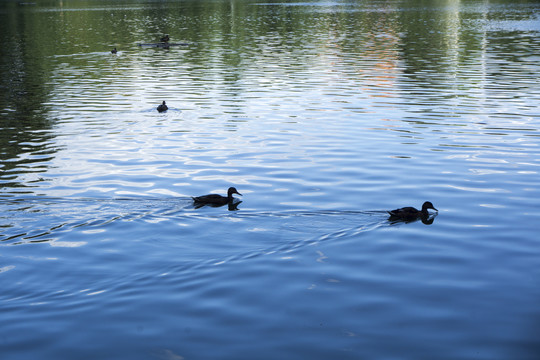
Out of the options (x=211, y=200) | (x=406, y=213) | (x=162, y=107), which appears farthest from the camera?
(x=162, y=107)

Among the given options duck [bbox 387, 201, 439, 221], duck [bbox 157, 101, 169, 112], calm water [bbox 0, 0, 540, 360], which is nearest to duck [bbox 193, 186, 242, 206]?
calm water [bbox 0, 0, 540, 360]

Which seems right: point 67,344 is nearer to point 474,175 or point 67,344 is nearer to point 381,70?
point 474,175

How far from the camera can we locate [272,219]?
16.1 metres

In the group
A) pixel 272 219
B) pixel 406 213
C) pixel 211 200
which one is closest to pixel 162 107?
pixel 211 200

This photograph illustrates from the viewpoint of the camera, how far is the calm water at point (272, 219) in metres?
10.8

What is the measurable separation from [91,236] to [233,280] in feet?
13.2

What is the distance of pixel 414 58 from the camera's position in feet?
172

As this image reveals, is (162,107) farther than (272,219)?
Yes

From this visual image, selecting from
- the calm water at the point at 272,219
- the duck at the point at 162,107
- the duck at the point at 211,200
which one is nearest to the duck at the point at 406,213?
the calm water at the point at 272,219

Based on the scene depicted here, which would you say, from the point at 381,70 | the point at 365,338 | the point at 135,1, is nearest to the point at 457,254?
the point at 365,338

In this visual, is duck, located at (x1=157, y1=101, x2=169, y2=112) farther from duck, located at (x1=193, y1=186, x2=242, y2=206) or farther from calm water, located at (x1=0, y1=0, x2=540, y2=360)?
duck, located at (x1=193, y1=186, x2=242, y2=206)

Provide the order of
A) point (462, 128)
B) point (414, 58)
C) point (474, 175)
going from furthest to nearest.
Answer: point (414, 58), point (462, 128), point (474, 175)

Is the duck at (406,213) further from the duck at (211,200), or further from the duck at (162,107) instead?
the duck at (162,107)

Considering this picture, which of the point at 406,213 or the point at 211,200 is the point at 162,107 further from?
the point at 406,213
